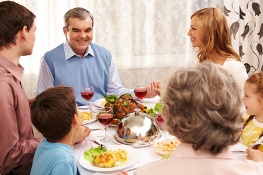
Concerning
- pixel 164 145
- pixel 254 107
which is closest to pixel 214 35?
pixel 254 107

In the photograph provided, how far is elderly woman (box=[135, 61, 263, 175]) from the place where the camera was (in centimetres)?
105

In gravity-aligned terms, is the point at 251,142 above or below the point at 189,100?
below

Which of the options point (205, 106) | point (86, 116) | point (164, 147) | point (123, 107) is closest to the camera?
point (205, 106)

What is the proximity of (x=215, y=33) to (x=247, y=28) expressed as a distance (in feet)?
3.88

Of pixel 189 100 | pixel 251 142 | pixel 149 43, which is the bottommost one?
pixel 251 142

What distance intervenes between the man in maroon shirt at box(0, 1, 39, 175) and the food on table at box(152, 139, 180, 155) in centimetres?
68

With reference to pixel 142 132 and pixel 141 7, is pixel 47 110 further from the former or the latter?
pixel 141 7

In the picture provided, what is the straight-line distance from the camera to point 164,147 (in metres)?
1.77

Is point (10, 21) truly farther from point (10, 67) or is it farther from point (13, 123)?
point (13, 123)

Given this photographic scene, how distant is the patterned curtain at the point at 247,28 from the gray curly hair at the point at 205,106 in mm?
2795

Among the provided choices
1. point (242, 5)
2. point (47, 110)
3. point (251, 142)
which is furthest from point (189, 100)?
point (242, 5)

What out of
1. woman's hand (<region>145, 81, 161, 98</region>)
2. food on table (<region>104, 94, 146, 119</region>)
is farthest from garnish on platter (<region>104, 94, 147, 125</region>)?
woman's hand (<region>145, 81, 161, 98</region>)

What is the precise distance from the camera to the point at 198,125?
1.06m

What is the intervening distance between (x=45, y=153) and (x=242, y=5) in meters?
2.82
